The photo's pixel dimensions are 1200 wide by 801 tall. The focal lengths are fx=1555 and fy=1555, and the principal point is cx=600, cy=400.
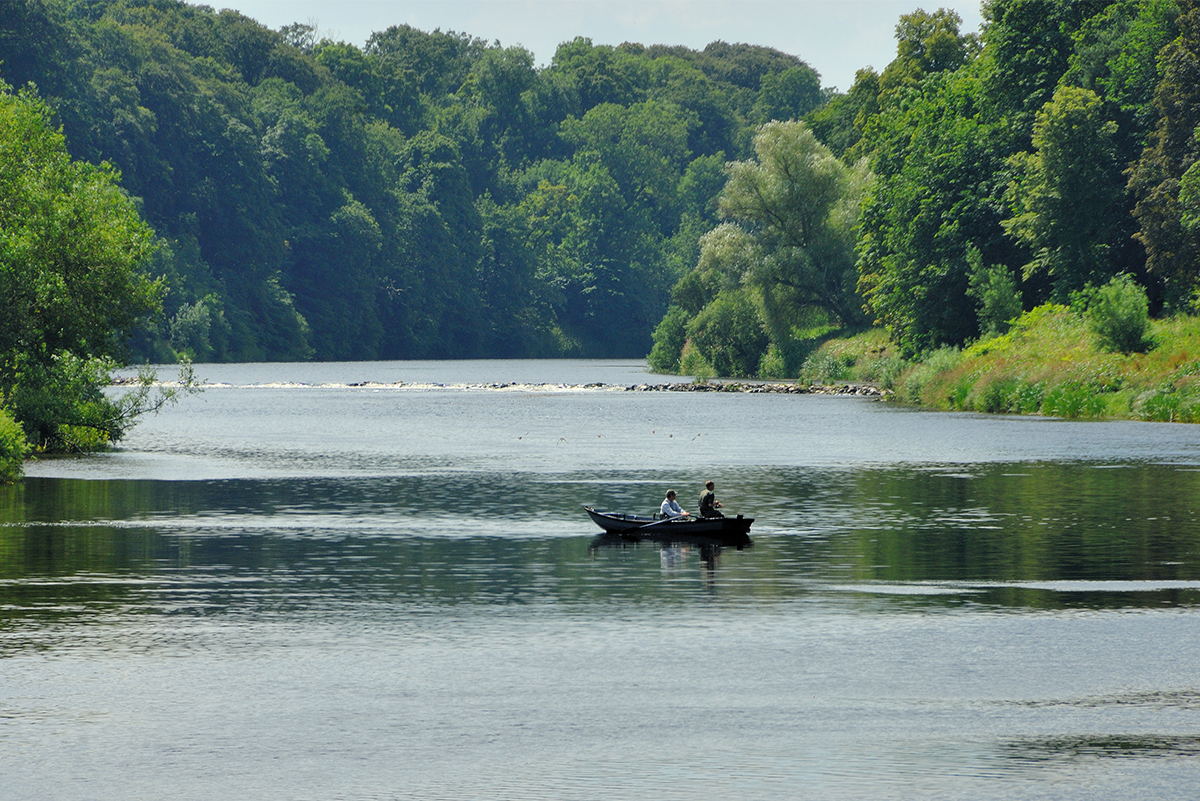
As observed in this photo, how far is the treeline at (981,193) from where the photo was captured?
6969 centimetres

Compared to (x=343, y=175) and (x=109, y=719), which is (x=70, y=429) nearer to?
(x=109, y=719)

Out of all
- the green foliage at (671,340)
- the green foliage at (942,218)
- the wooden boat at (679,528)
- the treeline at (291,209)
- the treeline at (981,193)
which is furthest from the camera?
the treeline at (291,209)

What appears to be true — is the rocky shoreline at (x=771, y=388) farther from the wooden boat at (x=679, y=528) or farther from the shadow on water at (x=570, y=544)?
the wooden boat at (x=679, y=528)

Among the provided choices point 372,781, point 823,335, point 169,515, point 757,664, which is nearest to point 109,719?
point 372,781

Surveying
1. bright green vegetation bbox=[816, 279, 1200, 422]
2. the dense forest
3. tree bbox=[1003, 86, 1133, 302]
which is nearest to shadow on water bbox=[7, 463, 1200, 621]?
the dense forest

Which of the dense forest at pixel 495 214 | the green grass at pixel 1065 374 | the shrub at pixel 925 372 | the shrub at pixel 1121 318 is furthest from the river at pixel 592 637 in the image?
the shrub at pixel 925 372

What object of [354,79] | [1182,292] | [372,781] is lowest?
[372,781]

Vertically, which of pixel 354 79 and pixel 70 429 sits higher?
pixel 354 79

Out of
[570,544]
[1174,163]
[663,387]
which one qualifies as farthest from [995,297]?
[570,544]

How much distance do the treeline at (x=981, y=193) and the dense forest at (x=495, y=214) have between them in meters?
0.15

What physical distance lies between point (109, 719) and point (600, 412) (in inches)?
2427

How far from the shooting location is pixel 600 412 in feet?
250

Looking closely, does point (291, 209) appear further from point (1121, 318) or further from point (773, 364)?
point (1121, 318)

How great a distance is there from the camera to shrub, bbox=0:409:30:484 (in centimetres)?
4019
